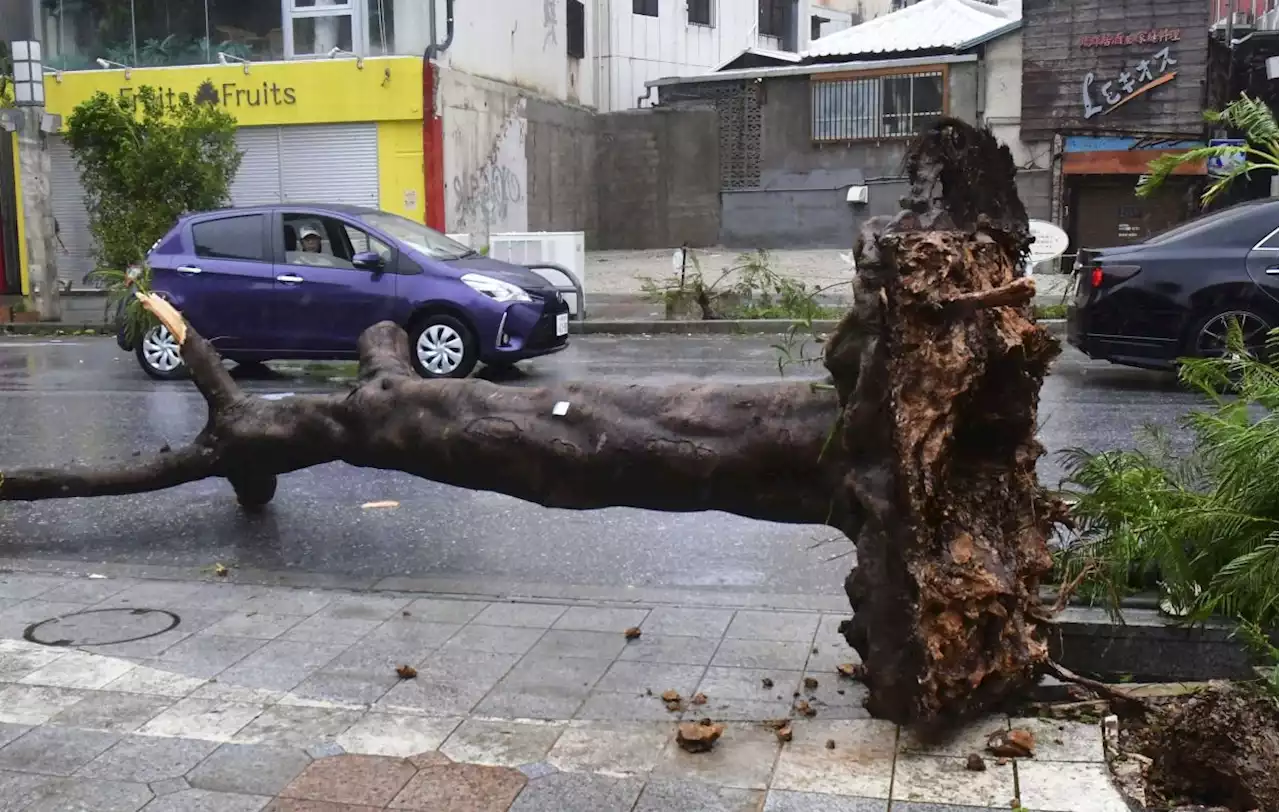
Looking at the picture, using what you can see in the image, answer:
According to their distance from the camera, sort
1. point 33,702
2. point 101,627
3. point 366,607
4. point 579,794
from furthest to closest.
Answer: point 366,607 → point 101,627 → point 33,702 → point 579,794

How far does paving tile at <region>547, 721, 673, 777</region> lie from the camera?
12.2 ft

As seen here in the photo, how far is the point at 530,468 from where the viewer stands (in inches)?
190

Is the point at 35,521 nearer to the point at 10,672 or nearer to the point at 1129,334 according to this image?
the point at 10,672

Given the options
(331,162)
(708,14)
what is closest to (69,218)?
(331,162)

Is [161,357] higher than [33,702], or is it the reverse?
[161,357]

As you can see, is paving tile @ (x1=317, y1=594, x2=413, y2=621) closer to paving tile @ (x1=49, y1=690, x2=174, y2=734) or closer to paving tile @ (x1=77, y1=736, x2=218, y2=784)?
paving tile @ (x1=49, y1=690, x2=174, y2=734)

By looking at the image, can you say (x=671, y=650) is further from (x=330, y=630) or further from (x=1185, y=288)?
(x=1185, y=288)

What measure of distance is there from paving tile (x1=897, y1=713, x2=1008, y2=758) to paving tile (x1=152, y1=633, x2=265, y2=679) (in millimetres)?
2398

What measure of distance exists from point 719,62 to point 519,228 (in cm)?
1322

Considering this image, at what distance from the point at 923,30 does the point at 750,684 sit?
1095 inches

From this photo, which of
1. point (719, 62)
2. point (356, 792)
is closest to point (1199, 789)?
point (356, 792)

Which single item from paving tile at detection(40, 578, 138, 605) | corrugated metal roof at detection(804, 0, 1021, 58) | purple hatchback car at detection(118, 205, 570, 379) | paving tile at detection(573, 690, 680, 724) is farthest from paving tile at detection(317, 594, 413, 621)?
corrugated metal roof at detection(804, 0, 1021, 58)

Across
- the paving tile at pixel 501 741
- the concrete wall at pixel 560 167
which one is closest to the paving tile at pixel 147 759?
the paving tile at pixel 501 741

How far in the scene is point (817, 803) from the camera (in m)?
3.44
